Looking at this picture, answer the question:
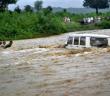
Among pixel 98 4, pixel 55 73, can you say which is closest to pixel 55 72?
pixel 55 73

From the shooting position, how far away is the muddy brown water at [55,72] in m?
16.1

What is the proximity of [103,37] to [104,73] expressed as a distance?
729 cm

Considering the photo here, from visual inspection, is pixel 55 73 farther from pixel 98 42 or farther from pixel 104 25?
pixel 104 25

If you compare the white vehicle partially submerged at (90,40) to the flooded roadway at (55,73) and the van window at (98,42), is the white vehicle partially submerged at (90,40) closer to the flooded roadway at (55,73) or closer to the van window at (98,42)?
the van window at (98,42)

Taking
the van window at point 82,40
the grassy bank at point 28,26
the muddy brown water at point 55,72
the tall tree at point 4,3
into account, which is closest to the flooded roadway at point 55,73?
the muddy brown water at point 55,72

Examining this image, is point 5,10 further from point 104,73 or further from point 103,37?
point 104,73

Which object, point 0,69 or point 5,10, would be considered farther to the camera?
point 5,10

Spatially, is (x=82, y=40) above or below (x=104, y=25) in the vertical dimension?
above

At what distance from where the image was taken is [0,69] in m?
22.4

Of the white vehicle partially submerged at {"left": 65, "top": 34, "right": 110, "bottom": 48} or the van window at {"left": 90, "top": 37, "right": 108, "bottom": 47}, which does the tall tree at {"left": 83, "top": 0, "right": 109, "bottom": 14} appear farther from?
the van window at {"left": 90, "top": 37, "right": 108, "bottom": 47}

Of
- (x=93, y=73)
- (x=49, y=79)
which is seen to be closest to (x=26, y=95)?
(x=49, y=79)

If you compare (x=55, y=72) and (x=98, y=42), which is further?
(x=98, y=42)

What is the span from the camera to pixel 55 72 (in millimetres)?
20062

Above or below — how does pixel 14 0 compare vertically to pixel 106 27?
above
